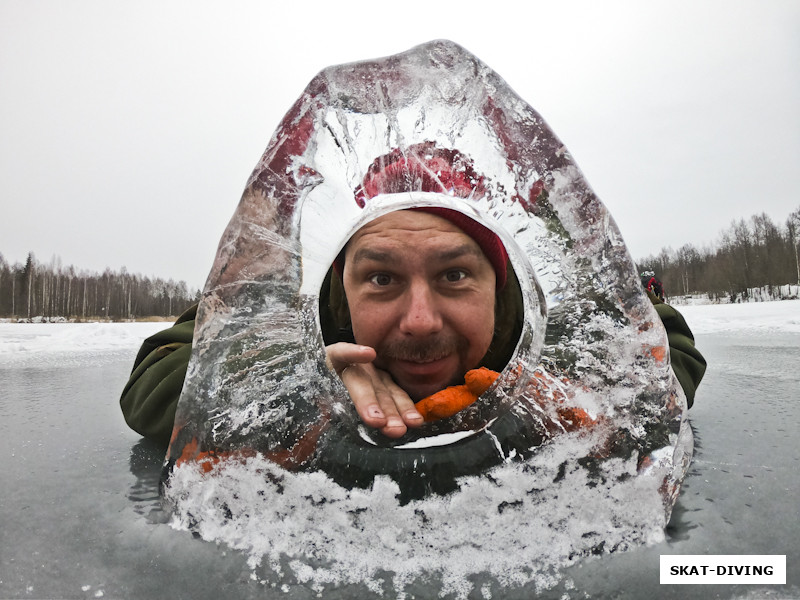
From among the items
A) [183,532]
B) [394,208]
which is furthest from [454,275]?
[183,532]

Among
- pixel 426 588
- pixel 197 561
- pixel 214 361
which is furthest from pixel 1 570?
pixel 426 588

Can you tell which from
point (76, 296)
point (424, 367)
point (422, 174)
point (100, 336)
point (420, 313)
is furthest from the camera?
point (76, 296)

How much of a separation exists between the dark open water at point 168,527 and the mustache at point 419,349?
0.88 m

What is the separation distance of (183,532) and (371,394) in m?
0.62

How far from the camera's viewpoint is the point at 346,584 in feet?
3.16

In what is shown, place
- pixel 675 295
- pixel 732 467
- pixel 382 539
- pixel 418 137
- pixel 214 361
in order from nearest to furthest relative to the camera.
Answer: pixel 382 539 < pixel 214 361 < pixel 418 137 < pixel 732 467 < pixel 675 295

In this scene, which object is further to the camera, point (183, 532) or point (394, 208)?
point (394, 208)

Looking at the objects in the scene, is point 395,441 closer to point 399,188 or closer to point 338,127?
point 399,188

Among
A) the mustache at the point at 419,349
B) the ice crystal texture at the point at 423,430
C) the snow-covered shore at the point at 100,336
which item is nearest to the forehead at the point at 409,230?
the ice crystal texture at the point at 423,430

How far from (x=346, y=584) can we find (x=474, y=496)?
38 centimetres

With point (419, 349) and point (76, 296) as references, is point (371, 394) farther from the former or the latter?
point (76, 296)

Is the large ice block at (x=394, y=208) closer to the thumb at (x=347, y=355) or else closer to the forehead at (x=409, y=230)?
the thumb at (x=347, y=355)

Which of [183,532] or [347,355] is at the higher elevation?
[347,355]

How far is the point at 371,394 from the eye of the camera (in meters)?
1.50
